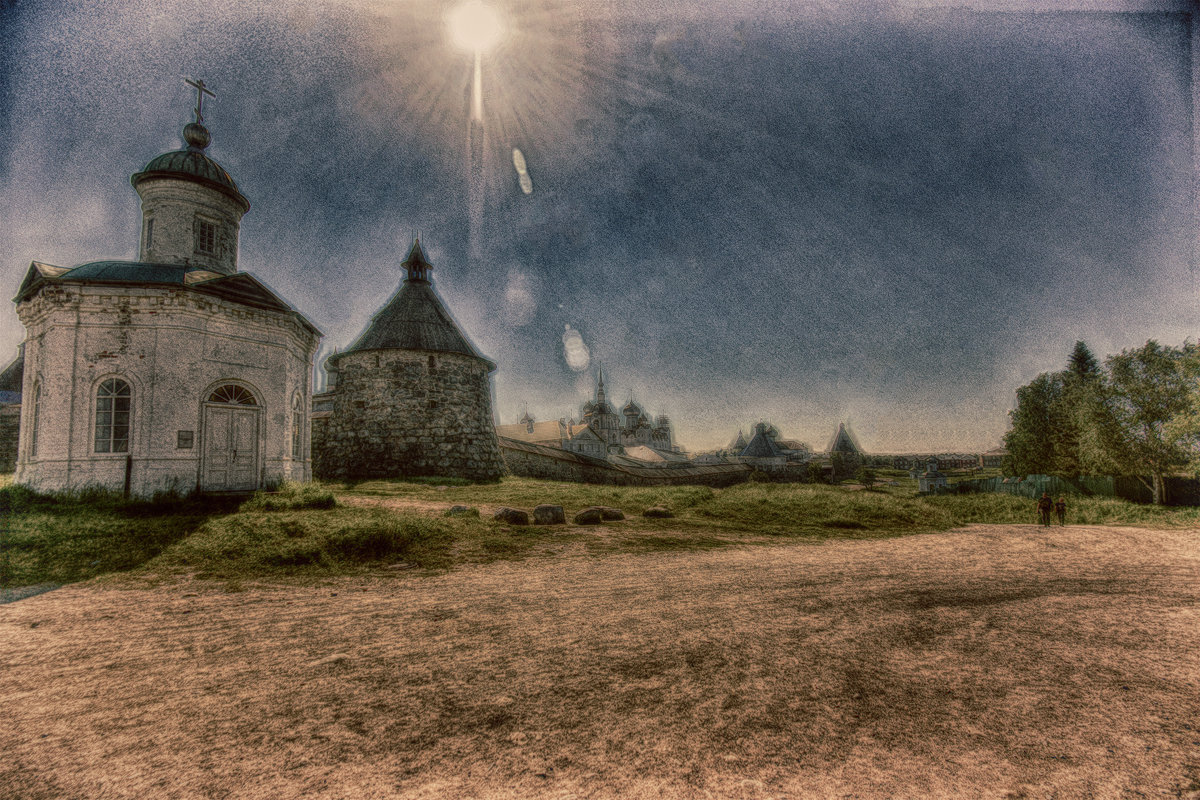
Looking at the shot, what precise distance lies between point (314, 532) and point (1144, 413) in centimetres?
3848

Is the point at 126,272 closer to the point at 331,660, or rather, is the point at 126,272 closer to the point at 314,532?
the point at 314,532

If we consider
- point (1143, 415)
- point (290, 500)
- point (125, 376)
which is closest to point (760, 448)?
point (1143, 415)

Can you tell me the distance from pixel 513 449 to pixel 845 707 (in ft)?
101

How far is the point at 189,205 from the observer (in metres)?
15.5

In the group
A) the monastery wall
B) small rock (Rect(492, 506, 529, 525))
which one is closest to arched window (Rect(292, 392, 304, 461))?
small rock (Rect(492, 506, 529, 525))

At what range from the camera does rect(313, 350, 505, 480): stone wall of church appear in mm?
25078

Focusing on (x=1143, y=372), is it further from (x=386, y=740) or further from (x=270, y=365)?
(x=270, y=365)

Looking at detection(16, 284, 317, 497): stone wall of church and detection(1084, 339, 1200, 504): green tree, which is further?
detection(1084, 339, 1200, 504): green tree

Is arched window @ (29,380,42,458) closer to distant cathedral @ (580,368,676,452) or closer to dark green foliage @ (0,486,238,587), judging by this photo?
dark green foliage @ (0,486,238,587)

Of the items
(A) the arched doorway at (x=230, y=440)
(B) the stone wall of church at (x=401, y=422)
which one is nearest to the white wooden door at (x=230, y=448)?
(A) the arched doorway at (x=230, y=440)

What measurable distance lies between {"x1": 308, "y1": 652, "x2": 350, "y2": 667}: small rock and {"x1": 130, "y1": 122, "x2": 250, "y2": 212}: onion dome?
18014 mm

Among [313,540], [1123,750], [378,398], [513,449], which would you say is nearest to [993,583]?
[1123,750]

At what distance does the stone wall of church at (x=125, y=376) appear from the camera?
1195 cm

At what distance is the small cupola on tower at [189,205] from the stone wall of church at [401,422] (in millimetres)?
10263
